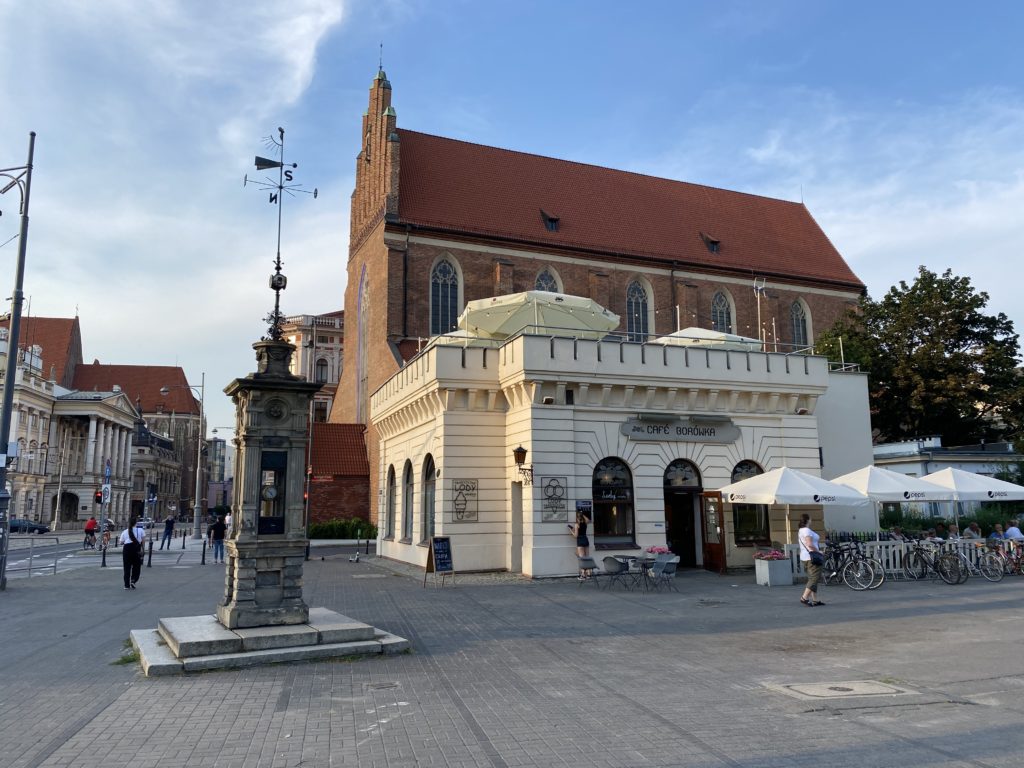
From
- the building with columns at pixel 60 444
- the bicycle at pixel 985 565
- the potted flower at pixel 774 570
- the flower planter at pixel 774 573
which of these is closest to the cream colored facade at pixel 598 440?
the potted flower at pixel 774 570

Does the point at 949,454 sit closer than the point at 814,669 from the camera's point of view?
No

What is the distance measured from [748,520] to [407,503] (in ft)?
37.7

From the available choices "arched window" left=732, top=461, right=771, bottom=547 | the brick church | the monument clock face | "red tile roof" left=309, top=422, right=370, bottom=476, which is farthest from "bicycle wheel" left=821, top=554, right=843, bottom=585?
"red tile roof" left=309, top=422, right=370, bottom=476

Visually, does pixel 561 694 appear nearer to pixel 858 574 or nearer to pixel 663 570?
pixel 663 570

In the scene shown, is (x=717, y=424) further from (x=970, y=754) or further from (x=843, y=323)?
(x=843, y=323)

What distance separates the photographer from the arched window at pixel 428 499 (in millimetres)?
23605

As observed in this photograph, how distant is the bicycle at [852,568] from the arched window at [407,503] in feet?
43.6

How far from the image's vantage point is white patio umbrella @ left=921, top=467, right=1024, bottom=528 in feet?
65.8

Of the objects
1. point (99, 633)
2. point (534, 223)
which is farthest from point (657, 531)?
point (534, 223)

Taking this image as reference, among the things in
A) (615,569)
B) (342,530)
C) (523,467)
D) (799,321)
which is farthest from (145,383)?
(615,569)

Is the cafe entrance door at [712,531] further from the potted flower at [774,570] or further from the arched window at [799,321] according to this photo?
the arched window at [799,321]

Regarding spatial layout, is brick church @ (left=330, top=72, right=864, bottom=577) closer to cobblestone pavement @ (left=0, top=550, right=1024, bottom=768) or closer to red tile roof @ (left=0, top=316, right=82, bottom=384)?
cobblestone pavement @ (left=0, top=550, right=1024, bottom=768)

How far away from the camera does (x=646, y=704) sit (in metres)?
7.48

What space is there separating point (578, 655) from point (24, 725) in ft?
20.3
